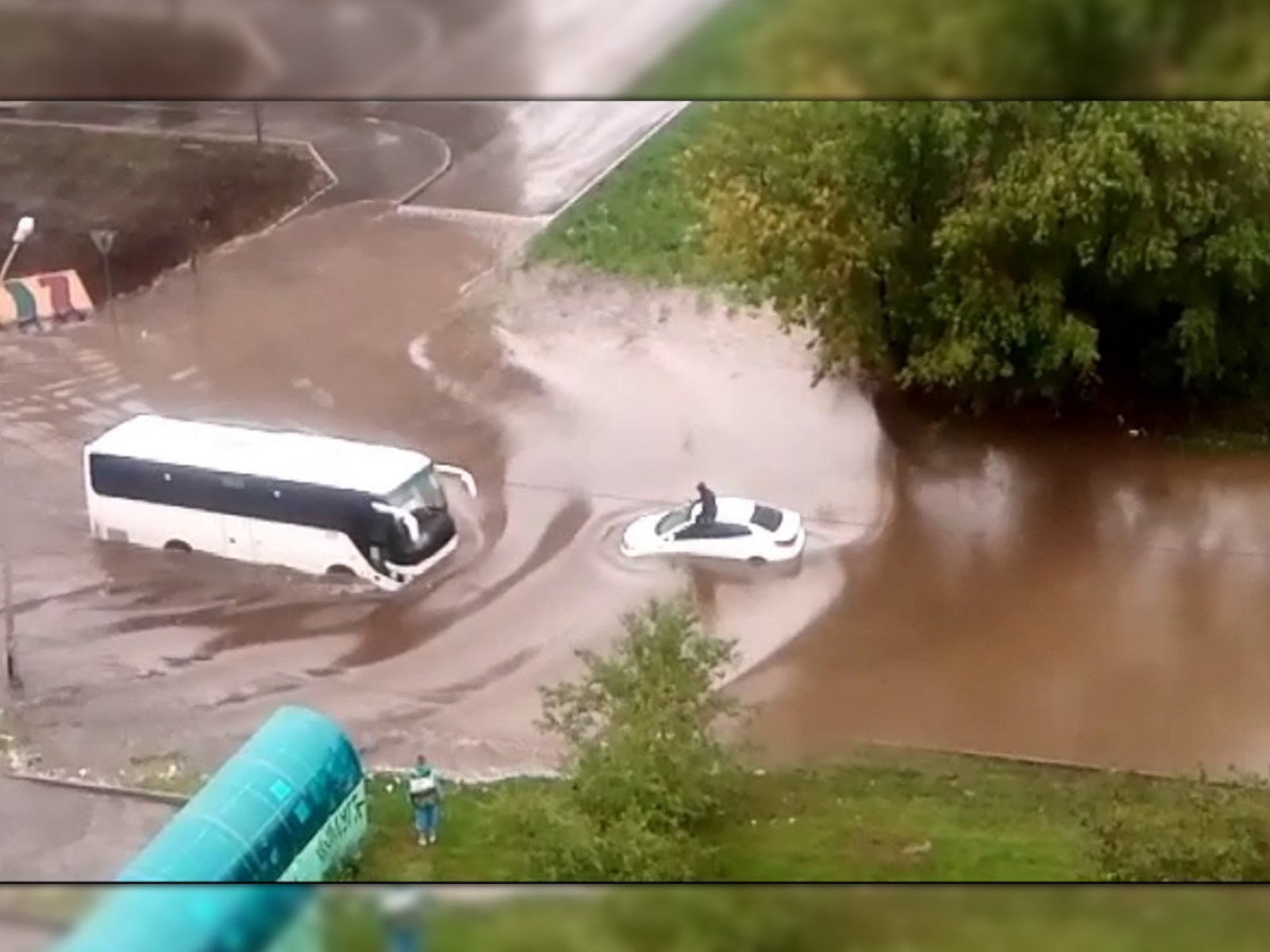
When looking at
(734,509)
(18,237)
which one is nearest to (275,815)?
(734,509)

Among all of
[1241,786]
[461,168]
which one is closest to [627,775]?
[1241,786]

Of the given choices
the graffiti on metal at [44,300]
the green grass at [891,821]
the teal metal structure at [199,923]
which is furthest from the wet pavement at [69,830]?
the graffiti on metal at [44,300]

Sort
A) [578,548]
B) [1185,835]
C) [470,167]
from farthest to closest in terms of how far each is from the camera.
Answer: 1. [470,167]
2. [578,548]
3. [1185,835]

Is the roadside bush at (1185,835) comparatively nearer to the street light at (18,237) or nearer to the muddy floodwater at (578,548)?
the muddy floodwater at (578,548)

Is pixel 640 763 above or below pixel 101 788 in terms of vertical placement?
above

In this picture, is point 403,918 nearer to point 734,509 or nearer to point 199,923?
point 199,923

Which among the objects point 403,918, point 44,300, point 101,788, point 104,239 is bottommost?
point 101,788

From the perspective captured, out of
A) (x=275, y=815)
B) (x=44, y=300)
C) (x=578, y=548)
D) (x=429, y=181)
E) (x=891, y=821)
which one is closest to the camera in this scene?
(x=275, y=815)
